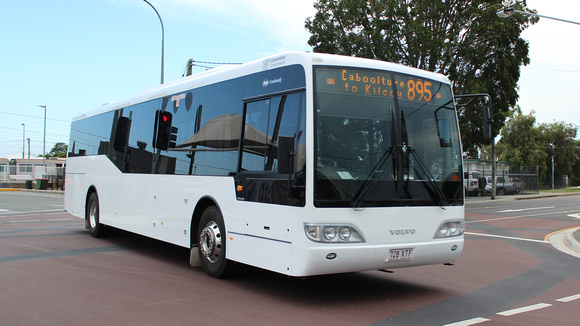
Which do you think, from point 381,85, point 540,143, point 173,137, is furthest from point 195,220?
point 540,143

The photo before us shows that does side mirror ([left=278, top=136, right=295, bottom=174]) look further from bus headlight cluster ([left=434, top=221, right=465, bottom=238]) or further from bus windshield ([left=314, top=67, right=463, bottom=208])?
bus headlight cluster ([left=434, top=221, right=465, bottom=238])

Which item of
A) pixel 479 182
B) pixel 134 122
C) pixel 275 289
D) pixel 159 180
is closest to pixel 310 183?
pixel 275 289

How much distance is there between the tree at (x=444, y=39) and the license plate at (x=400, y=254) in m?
24.8

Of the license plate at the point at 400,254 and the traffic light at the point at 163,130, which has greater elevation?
the traffic light at the point at 163,130

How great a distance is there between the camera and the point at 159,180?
33.3 ft

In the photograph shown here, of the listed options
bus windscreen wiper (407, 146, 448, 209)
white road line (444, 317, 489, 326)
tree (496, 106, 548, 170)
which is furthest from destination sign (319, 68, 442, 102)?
tree (496, 106, 548, 170)

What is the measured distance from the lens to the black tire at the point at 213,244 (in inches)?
315

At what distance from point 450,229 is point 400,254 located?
1000 millimetres

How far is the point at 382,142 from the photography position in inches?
269

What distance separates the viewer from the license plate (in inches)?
267

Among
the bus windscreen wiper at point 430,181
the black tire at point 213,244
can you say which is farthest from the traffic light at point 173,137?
the bus windscreen wiper at point 430,181

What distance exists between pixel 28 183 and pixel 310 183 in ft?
166

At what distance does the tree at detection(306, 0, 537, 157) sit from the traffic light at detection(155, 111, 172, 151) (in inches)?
862

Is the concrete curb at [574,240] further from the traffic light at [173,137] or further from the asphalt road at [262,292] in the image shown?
the traffic light at [173,137]
